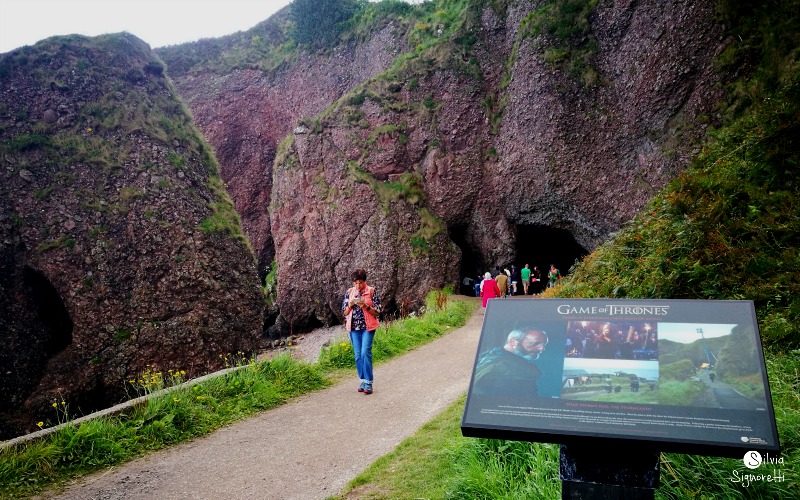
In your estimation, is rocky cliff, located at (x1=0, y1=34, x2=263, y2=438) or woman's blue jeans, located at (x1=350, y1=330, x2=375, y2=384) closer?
woman's blue jeans, located at (x1=350, y1=330, x2=375, y2=384)

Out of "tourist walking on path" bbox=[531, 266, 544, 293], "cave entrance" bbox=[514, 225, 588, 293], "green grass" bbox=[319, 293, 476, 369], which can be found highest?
"green grass" bbox=[319, 293, 476, 369]

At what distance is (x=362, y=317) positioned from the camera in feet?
24.6

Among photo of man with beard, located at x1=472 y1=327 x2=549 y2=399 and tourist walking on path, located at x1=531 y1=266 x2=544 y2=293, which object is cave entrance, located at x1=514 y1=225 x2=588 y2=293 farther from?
photo of man with beard, located at x1=472 y1=327 x2=549 y2=399

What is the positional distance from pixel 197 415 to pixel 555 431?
5392mm

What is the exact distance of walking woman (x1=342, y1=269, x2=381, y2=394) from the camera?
7441 mm

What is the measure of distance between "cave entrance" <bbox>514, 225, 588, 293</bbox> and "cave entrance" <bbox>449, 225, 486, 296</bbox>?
210 cm

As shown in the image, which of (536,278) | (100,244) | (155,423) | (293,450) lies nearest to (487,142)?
(536,278)

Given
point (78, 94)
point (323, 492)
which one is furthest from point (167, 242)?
point (323, 492)

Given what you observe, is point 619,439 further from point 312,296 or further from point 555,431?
point 312,296

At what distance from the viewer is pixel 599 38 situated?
19031 mm

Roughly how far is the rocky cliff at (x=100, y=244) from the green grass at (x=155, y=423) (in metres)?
4.49

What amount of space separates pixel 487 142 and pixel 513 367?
71.4ft

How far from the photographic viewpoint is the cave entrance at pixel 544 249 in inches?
939

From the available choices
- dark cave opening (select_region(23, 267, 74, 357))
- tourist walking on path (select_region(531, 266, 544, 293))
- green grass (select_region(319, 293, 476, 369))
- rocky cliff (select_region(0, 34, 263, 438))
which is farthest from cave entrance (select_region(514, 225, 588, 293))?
dark cave opening (select_region(23, 267, 74, 357))
